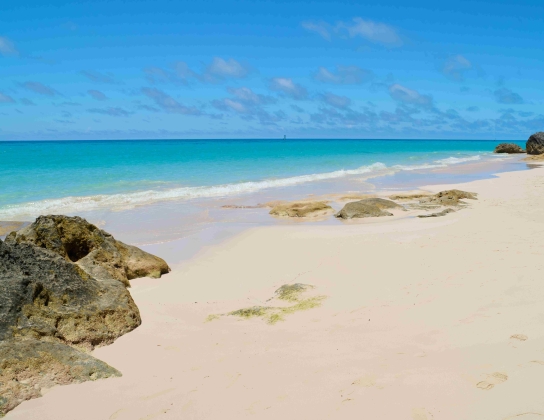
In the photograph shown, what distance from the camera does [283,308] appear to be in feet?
A: 18.4

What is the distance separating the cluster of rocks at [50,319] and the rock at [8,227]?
688 cm

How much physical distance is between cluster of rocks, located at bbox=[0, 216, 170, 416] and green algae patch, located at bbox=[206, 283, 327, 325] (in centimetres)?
117

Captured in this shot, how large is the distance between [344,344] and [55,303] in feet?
9.39

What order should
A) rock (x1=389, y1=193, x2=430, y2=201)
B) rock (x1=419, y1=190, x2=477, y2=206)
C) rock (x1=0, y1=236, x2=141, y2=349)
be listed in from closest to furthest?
rock (x1=0, y1=236, x2=141, y2=349), rock (x1=419, y1=190, x2=477, y2=206), rock (x1=389, y1=193, x2=430, y2=201)

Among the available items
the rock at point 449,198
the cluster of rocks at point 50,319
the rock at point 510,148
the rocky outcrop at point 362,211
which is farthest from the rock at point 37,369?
the rock at point 510,148

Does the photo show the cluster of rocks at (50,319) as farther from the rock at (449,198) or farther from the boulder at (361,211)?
the rock at (449,198)

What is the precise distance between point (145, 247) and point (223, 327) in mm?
5219

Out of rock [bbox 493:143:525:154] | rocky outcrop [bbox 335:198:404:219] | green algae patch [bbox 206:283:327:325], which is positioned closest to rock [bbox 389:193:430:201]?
rocky outcrop [bbox 335:198:404:219]

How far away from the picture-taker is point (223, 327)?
5.15m

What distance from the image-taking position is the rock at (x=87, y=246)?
21.6ft

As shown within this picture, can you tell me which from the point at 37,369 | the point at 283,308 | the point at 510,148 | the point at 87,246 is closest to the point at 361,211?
the point at 283,308

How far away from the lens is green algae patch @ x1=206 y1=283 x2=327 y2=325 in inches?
213

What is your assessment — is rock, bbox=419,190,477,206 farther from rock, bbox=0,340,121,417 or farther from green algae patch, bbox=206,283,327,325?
rock, bbox=0,340,121,417

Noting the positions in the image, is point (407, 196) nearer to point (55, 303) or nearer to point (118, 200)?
point (118, 200)
